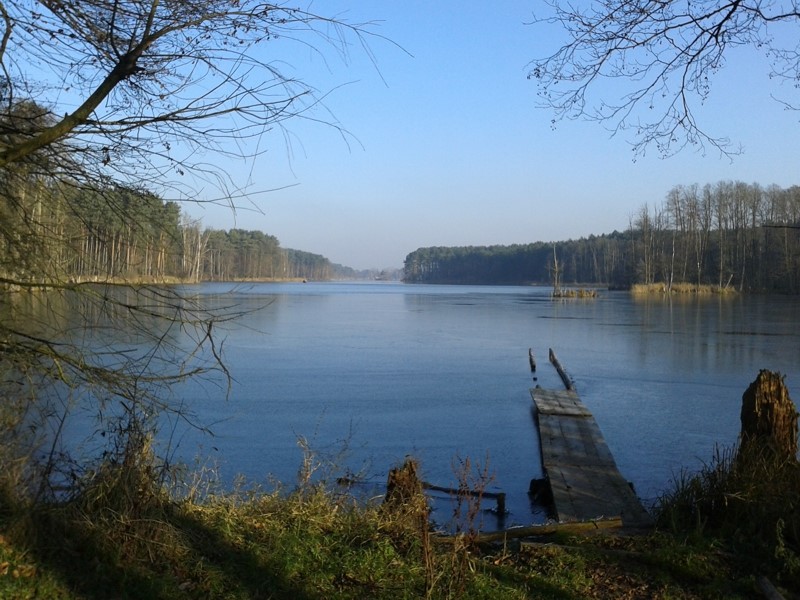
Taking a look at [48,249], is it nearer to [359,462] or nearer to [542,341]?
[359,462]

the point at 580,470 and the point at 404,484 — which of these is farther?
the point at 580,470

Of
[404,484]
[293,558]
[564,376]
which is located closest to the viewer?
[293,558]

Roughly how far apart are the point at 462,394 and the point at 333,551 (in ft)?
38.2

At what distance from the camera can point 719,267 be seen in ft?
248

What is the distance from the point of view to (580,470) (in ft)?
31.9

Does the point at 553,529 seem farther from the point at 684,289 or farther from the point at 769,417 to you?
the point at 684,289

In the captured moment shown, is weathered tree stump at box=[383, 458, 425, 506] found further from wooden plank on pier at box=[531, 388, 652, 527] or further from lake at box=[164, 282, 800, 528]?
wooden plank on pier at box=[531, 388, 652, 527]

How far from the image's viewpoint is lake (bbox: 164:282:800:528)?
33.5ft

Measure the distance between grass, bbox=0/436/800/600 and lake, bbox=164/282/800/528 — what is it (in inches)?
55.4

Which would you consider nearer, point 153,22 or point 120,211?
point 153,22

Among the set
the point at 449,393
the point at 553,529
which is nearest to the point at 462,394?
the point at 449,393

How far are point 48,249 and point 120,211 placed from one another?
0.48 meters

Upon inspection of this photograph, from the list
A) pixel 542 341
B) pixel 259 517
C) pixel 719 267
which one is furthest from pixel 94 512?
pixel 719 267

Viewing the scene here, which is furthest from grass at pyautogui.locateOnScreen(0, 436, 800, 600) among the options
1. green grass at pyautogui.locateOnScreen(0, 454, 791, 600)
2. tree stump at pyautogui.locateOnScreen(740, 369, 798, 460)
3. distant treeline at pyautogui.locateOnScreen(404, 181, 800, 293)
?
distant treeline at pyautogui.locateOnScreen(404, 181, 800, 293)
